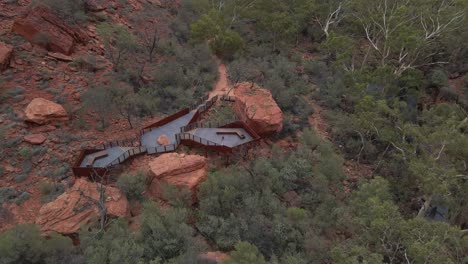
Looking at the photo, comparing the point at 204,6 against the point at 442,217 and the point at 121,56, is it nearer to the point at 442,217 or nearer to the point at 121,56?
the point at 121,56

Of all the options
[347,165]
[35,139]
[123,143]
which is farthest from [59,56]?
[347,165]

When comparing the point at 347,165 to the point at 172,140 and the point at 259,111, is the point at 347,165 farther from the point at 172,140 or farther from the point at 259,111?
the point at 172,140

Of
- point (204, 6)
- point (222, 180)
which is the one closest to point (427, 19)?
point (204, 6)

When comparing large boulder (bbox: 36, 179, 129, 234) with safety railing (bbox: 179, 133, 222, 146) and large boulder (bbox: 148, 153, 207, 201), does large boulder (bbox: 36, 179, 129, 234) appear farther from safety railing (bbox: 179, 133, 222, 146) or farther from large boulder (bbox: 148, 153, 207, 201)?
safety railing (bbox: 179, 133, 222, 146)

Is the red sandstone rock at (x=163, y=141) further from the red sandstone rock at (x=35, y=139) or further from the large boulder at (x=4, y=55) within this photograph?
the large boulder at (x=4, y=55)

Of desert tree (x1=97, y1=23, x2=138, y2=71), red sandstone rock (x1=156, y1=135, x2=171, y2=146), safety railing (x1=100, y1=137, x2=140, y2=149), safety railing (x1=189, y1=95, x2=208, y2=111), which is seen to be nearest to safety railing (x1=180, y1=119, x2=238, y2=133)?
red sandstone rock (x1=156, y1=135, x2=171, y2=146)

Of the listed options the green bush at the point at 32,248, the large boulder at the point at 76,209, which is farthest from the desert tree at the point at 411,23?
the green bush at the point at 32,248

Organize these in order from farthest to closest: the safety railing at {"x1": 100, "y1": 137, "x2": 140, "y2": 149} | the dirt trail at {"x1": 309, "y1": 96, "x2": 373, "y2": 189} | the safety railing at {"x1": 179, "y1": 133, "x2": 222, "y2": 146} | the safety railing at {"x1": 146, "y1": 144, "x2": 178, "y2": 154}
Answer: the dirt trail at {"x1": 309, "y1": 96, "x2": 373, "y2": 189} → the safety railing at {"x1": 179, "y1": 133, "x2": 222, "y2": 146} → the safety railing at {"x1": 146, "y1": 144, "x2": 178, "y2": 154} → the safety railing at {"x1": 100, "y1": 137, "x2": 140, "y2": 149}
